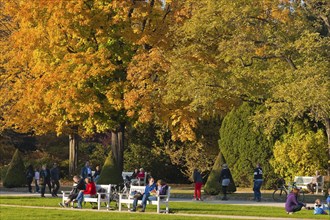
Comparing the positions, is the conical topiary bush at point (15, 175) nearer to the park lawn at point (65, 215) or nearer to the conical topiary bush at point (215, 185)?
the conical topiary bush at point (215, 185)

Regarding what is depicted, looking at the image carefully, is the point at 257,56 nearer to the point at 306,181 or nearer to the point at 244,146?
the point at 306,181

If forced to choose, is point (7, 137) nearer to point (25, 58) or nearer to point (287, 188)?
point (25, 58)

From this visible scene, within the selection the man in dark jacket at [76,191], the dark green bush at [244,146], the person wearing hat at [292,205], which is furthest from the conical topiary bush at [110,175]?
the person wearing hat at [292,205]

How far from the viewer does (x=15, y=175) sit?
50844 mm

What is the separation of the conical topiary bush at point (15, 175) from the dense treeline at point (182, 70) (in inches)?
98.3

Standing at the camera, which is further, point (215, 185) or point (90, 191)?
point (215, 185)

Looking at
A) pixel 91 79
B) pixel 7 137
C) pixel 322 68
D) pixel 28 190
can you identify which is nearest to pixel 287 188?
pixel 322 68

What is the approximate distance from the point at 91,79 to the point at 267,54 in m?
9.09

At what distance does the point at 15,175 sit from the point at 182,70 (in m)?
14.0

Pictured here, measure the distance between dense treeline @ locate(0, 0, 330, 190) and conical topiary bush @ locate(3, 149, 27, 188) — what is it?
98.3 inches

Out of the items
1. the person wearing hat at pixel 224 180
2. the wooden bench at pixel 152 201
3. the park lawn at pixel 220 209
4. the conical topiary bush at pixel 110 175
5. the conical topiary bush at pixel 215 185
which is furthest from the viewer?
the conical topiary bush at pixel 110 175

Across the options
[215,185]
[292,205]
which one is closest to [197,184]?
[215,185]

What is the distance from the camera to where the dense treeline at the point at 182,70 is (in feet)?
135

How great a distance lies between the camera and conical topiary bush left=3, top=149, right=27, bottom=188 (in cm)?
5069
